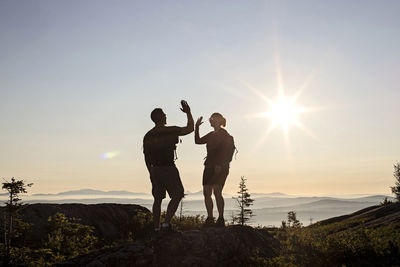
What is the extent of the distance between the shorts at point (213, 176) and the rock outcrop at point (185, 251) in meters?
1.22

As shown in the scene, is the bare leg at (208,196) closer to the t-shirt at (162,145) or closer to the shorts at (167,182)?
the shorts at (167,182)

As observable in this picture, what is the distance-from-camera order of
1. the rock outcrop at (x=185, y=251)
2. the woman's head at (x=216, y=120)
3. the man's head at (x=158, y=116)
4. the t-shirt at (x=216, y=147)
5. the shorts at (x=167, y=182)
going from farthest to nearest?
1. the woman's head at (x=216, y=120)
2. the t-shirt at (x=216, y=147)
3. the man's head at (x=158, y=116)
4. the shorts at (x=167, y=182)
5. the rock outcrop at (x=185, y=251)

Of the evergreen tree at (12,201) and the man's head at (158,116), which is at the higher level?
the man's head at (158,116)

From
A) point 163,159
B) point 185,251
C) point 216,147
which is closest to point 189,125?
point 163,159

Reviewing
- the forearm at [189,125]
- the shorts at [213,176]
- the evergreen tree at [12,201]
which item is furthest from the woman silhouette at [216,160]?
the evergreen tree at [12,201]

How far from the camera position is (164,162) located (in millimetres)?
7984

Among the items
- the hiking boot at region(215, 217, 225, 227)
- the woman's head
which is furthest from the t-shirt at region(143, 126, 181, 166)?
the hiking boot at region(215, 217, 225, 227)

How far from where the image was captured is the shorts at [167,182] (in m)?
7.90

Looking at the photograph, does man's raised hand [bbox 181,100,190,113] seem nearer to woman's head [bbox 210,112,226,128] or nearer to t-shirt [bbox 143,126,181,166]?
t-shirt [bbox 143,126,181,166]

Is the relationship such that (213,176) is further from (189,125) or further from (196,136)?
(189,125)

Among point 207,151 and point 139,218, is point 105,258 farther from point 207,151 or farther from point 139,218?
point 139,218

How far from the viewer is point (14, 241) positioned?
40.0 feet

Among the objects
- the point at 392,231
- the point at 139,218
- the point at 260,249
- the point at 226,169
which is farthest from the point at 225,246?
the point at 139,218

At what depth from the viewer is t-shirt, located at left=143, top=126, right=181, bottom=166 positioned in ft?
26.2
